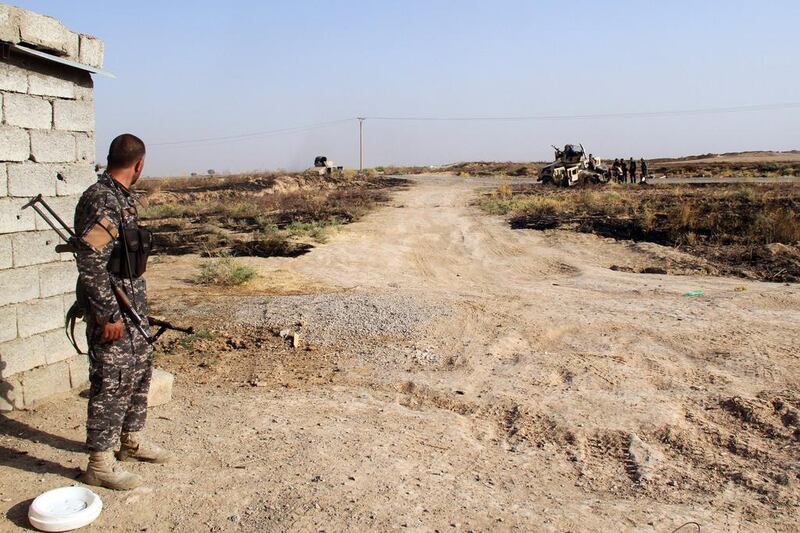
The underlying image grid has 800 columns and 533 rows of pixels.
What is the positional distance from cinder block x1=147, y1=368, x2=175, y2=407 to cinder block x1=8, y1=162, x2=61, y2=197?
1.71m

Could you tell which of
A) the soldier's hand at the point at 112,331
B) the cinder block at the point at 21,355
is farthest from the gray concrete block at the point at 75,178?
the soldier's hand at the point at 112,331

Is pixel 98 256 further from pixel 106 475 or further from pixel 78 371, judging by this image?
pixel 78 371

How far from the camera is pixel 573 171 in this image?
28922 mm

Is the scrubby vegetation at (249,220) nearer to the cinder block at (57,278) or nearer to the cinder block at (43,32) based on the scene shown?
the cinder block at (57,278)

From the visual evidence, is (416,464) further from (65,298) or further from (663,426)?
(65,298)

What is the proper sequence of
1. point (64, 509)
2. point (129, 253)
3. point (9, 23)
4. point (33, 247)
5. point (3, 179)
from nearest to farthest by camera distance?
point (64, 509) → point (129, 253) → point (9, 23) → point (3, 179) → point (33, 247)

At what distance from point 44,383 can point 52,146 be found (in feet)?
6.18

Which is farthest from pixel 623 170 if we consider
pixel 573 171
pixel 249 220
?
pixel 249 220

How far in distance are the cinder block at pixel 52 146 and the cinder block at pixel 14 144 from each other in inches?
2.2

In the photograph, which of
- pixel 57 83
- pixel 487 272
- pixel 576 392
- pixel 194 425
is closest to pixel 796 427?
pixel 576 392

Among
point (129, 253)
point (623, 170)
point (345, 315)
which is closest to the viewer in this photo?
point (129, 253)

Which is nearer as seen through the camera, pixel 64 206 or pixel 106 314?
pixel 106 314

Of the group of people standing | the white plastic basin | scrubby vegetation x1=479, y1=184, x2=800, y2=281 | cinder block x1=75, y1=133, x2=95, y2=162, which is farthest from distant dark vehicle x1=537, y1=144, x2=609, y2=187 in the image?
the white plastic basin

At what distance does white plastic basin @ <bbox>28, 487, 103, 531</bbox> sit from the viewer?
3.33 meters
